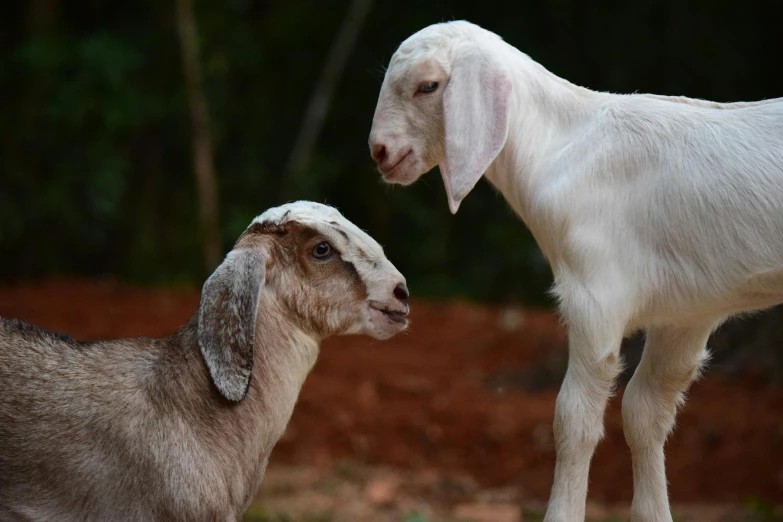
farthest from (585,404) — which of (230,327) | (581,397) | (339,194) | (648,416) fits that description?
(339,194)

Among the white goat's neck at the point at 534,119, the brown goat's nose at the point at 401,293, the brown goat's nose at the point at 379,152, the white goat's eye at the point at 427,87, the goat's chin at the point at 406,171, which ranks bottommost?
the brown goat's nose at the point at 401,293

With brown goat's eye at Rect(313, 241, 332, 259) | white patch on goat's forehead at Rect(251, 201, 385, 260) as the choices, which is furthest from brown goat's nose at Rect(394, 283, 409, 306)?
brown goat's eye at Rect(313, 241, 332, 259)

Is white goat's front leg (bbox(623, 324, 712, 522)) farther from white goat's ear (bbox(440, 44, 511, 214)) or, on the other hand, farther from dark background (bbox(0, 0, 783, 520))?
dark background (bbox(0, 0, 783, 520))

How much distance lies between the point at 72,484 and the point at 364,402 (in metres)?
4.62

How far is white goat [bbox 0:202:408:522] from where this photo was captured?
374cm

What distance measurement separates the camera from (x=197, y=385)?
3.91 metres

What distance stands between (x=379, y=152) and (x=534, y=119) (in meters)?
0.63

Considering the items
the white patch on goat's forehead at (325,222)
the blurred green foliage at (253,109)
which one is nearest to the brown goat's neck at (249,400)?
the white patch on goat's forehead at (325,222)

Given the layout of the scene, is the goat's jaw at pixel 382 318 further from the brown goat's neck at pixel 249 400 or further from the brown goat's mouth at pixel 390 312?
the brown goat's neck at pixel 249 400

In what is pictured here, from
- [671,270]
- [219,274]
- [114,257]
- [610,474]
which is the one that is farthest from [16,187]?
[671,270]

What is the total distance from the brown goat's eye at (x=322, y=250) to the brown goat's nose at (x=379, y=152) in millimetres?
435

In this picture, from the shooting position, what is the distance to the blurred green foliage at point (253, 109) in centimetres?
1195

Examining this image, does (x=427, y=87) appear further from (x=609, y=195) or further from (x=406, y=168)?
(x=609, y=195)

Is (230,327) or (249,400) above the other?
(230,327)
